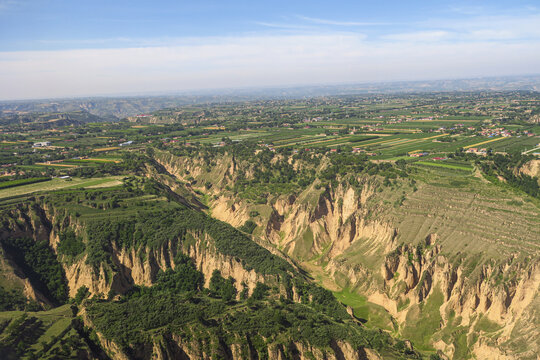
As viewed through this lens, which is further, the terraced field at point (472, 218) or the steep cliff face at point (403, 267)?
the terraced field at point (472, 218)

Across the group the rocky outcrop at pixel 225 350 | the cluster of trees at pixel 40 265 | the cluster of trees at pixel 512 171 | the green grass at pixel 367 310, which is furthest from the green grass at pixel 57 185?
the cluster of trees at pixel 512 171

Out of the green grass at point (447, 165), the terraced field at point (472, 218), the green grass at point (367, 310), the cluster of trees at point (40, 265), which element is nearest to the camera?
the terraced field at point (472, 218)

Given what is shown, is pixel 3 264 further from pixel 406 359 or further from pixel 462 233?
pixel 462 233

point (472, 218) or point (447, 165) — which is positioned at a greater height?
point (447, 165)

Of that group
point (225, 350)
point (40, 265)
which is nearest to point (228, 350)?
point (225, 350)

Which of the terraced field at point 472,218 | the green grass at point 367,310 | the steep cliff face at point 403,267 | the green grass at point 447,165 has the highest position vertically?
the green grass at point 447,165

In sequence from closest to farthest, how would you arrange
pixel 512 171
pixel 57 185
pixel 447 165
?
pixel 512 171
pixel 57 185
pixel 447 165

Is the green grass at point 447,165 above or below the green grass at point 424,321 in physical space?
above

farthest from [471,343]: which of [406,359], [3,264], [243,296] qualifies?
[3,264]

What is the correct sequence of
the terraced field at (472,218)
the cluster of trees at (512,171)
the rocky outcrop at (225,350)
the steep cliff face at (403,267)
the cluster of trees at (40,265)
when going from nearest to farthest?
the rocky outcrop at (225,350) < the steep cliff face at (403,267) < the terraced field at (472,218) < the cluster of trees at (40,265) < the cluster of trees at (512,171)

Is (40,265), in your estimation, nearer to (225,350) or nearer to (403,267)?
(225,350)

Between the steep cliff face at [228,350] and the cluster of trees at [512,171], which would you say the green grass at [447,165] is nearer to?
the cluster of trees at [512,171]

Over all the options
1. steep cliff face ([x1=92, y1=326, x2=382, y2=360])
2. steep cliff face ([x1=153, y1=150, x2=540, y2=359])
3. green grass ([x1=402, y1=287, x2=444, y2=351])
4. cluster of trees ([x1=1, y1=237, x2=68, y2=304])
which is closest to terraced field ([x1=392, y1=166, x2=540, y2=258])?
steep cliff face ([x1=153, y1=150, x2=540, y2=359])
